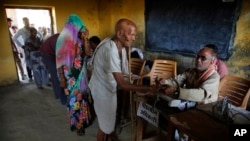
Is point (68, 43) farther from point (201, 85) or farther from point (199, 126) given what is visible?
point (199, 126)

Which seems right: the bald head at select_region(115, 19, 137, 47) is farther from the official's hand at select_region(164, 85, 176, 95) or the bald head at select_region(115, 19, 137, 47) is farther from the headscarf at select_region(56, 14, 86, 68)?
the headscarf at select_region(56, 14, 86, 68)

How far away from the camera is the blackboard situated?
9.84ft

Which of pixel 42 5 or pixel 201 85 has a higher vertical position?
pixel 42 5

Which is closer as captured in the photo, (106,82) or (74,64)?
(106,82)

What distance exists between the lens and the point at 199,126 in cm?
117

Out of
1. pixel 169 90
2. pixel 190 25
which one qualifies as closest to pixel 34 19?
pixel 190 25

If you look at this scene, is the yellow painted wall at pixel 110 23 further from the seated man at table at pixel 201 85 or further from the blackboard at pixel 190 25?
the seated man at table at pixel 201 85

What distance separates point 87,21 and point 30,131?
3807mm

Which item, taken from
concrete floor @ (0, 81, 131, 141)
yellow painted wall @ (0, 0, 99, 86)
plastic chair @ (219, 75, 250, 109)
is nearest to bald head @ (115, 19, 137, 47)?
plastic chair @ (219, 75, 250, 109)

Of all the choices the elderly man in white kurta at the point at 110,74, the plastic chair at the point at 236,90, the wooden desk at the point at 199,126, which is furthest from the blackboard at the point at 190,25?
the wooden desk at the point at 199,126

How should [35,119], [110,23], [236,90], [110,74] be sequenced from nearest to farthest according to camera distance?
[110,74], [236,90], [35,119], [110,23]

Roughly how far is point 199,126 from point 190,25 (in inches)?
109

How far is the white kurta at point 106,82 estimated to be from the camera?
1.64m

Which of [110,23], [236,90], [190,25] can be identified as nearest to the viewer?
[236,90]
